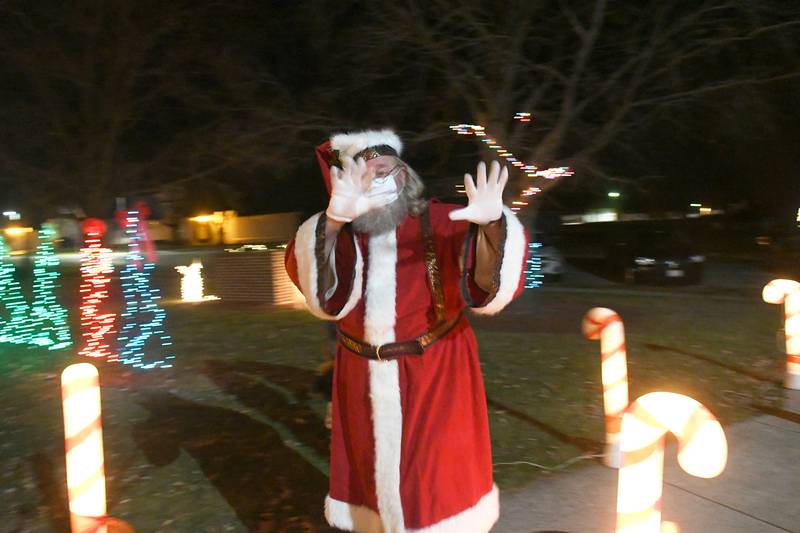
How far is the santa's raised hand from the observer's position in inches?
93.3

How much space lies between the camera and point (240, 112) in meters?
10.3

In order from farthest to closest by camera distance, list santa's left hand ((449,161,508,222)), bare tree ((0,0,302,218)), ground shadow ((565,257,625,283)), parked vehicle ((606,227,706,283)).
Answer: ground shadow ((565,257,625,283)) → parked vehicle ((606,227,706,283)) → bare tree ((0,0,302,218)) → santa's left hand ((449,161,508,222))

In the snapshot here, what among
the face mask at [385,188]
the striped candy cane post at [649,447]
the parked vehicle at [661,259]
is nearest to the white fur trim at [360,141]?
the face mask at [385,188]

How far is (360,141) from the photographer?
8.87 feet

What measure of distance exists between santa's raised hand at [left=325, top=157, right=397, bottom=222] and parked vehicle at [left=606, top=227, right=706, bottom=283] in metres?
14.1

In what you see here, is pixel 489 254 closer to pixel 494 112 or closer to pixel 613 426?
pixel 613 426

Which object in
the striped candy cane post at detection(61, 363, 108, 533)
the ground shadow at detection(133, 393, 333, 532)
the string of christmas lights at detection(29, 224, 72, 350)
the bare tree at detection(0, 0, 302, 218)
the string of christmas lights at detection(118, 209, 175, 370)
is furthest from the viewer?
the bare tree at detection(0, 0, 302, 218)

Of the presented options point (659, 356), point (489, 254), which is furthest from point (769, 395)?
point (489, 254)

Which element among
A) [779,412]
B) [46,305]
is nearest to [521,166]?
[779,412]

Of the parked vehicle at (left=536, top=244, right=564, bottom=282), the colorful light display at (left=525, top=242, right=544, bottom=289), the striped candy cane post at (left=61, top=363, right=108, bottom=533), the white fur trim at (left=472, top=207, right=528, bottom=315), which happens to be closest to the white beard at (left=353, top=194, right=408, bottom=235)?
the white fur trim at (left=472, top=207, right=528, bottom=315)

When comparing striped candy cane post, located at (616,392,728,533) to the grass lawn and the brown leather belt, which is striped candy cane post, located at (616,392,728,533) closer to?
the brown leather belt

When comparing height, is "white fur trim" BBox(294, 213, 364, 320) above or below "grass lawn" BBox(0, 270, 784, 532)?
above

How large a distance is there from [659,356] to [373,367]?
19.4ft

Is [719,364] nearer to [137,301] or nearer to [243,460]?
[243,460]
